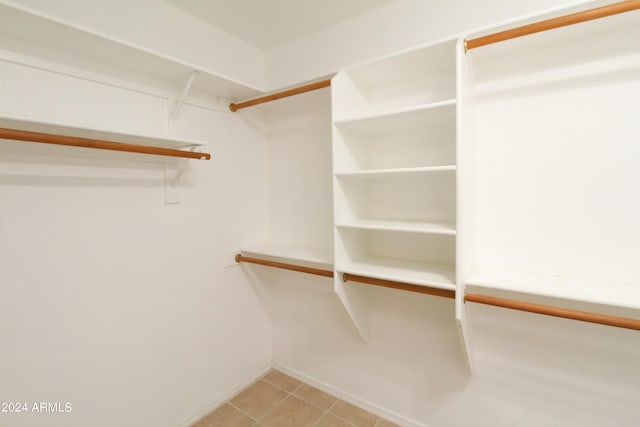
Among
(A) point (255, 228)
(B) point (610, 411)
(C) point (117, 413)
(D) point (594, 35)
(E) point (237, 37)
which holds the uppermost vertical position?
(E) point (237, 37)

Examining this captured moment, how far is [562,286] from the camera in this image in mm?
1191

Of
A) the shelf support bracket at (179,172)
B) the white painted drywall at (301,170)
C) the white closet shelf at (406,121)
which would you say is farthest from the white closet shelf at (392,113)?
the shelf support bracket at (179,172)

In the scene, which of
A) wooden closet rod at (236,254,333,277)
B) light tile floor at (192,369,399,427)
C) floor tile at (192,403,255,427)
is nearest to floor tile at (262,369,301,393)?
light tile floor at (192,369,399,427)

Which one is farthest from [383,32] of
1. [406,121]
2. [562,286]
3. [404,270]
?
[562,286]

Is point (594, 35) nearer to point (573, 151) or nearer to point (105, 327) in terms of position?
point (573, 151)

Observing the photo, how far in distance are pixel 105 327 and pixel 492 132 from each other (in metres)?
2.18

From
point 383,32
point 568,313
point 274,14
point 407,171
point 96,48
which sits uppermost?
point 274,14

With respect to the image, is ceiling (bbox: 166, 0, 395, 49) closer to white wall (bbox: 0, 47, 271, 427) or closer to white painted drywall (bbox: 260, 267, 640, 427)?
white wall (bbox: 0, 47, 271, 427)

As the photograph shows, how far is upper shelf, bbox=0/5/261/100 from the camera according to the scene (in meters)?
1.13

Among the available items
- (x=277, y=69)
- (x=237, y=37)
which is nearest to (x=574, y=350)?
(x=277, y=69)

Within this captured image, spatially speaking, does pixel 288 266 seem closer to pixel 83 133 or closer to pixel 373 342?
pixel 373 342

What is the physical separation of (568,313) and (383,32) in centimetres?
162

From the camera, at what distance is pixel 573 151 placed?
4.17 feet

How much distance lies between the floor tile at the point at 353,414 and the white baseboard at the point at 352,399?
0.10ft
